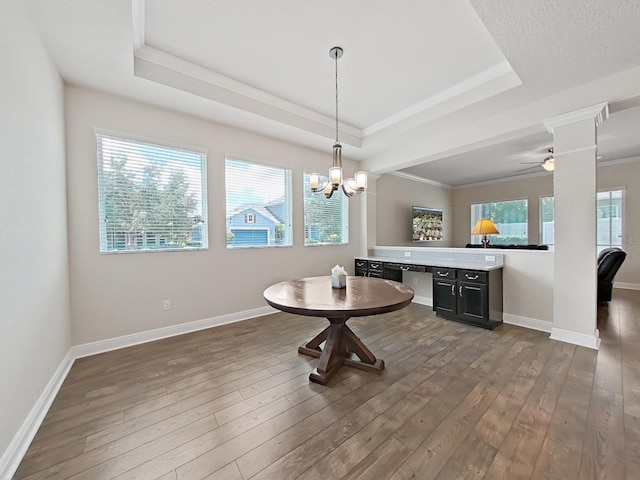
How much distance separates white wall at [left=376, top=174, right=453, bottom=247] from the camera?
20.0ft

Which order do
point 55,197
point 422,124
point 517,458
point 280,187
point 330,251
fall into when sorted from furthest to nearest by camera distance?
point 330,251 → point 280,187 → point 422,124 → point 55,197 → point 517,458

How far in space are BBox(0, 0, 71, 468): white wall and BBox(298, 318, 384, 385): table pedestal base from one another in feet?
6.24

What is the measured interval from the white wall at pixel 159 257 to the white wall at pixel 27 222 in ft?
1.03

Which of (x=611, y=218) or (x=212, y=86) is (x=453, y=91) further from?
(x=611, y=218)

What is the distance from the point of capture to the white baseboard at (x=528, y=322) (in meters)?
3.41

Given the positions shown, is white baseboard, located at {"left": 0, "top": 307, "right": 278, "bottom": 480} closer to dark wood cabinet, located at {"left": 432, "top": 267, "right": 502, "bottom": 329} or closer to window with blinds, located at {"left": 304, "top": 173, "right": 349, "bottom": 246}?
window with blinds, located at {"left": 304, "top": 173, "right": 349, "bottom": 246}

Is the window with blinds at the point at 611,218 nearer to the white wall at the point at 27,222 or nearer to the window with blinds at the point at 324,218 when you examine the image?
the window with blinds at the point at 324,218

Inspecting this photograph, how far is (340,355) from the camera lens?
8.56ft

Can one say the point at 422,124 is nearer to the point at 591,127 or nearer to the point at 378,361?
the point at 591,127

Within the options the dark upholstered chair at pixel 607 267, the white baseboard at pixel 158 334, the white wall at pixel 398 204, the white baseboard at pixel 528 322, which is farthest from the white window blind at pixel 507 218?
the white baseboard at pixel 158 334

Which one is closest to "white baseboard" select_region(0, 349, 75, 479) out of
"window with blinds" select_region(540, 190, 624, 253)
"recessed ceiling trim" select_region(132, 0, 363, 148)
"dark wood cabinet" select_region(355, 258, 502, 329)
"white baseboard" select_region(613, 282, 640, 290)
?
"recessed ceiling trim" select_region(132, 0, 363, 148)

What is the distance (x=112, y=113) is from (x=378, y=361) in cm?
376

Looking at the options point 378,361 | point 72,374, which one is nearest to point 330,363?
point 378,361

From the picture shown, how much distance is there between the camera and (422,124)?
3.77 m
